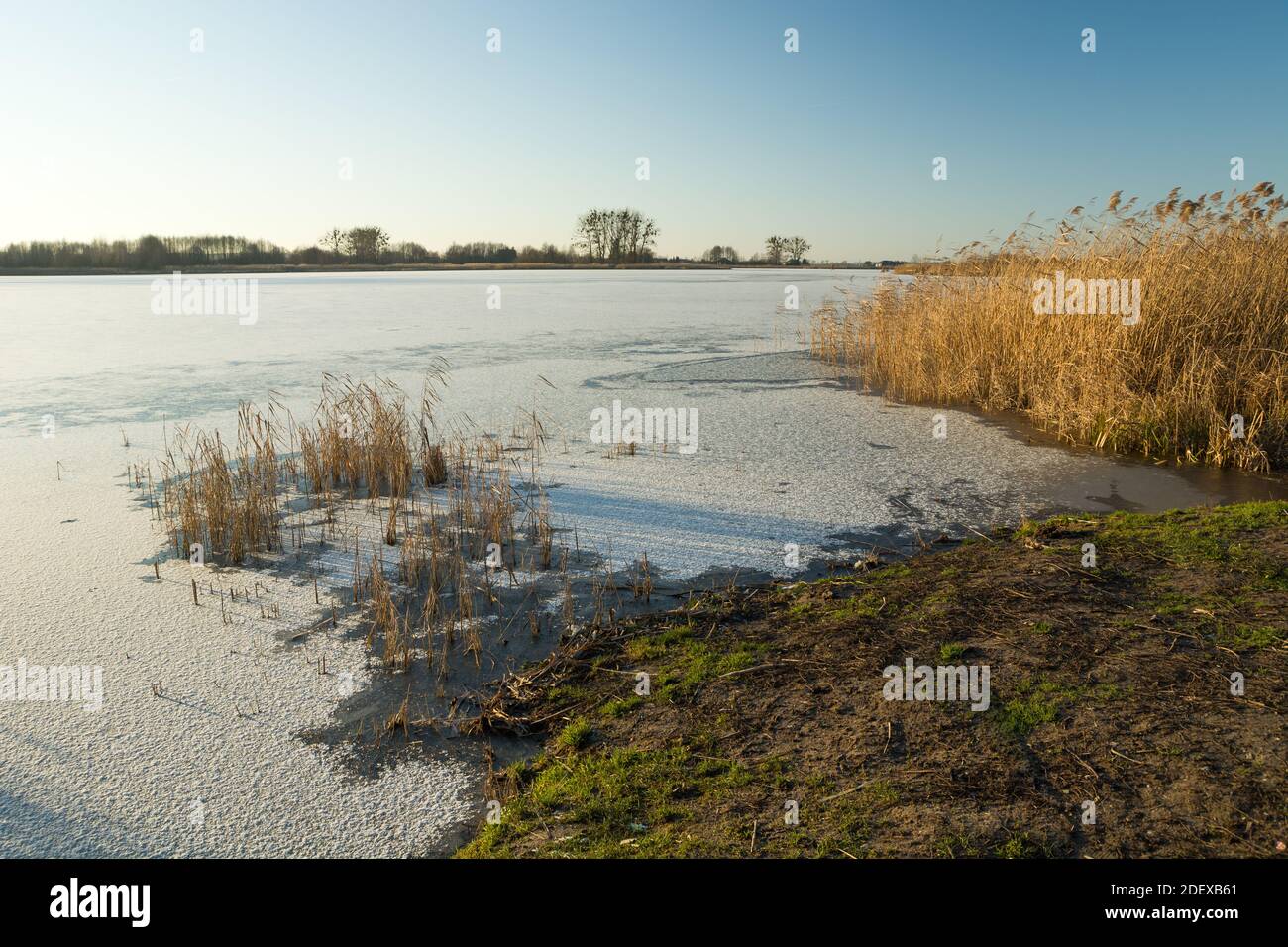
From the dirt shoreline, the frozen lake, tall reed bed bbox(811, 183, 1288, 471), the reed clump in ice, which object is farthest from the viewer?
tall reed bed bbox(811, 183, 1288, 471)

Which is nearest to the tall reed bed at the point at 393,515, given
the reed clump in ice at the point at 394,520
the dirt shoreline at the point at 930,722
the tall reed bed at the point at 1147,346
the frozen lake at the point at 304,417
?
the reed clump in ice at the point at 394,520

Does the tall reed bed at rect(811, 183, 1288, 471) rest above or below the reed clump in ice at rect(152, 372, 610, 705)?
above

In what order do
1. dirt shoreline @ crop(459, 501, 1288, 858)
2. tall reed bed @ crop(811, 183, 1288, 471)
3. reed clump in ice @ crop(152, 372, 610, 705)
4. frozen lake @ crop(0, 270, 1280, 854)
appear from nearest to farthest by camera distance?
dirt shoreline @ crop(459, 501, 1288, 858)
frozen lake @ crop(0, 270, 1280, 854)
reed clump in ice @ crop(152, 372, 610, 705)
tall reed bed @ crop(811, 183, 1288, 471)

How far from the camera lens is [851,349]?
38.0 ft

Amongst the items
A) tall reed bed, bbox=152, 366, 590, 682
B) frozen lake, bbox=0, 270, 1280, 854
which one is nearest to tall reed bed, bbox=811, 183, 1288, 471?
frozen lake, bbox=0, 270, 1280, 854

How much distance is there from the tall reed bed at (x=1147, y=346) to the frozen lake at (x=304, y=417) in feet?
1.64

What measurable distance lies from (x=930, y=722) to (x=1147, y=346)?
5.79m

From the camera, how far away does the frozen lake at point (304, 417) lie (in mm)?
2426

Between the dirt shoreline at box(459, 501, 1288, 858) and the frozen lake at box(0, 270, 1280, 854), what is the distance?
0.43 meters

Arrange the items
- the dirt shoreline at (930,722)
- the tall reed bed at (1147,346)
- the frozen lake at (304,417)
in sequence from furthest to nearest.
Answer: the tall reed bed at (1147,346), the frozen lake at (304,417), the dirt shoreline at (930,722)

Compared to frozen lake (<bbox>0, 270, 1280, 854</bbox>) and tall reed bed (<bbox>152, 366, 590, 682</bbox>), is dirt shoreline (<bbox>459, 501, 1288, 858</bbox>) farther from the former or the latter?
tall reed bed (<bbox>152, 366, 590, 682</bbox>)

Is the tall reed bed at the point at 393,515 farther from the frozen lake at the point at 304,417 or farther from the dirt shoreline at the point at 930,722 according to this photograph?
the dirt shoreline at the point at 930,722

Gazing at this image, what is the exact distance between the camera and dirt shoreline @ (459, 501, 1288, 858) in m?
2.04

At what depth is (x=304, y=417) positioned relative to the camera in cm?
746
